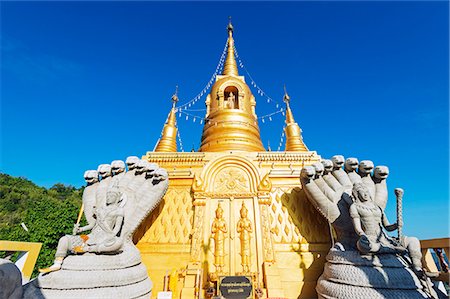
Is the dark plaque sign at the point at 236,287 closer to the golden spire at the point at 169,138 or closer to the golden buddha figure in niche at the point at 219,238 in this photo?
the golden buddha figure in niche at the point at 219,238

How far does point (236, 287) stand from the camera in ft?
18.4

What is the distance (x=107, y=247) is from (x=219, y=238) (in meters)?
3.27

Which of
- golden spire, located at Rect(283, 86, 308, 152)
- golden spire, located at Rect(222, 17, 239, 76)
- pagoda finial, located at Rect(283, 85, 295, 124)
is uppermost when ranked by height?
golden spire, located at Rect(222, 17, 239, 76)

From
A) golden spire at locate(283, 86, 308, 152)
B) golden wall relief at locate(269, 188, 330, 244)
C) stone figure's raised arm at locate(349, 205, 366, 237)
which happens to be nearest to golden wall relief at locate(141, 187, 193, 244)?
golden wall relief at locate(269, 188, 330, 244)

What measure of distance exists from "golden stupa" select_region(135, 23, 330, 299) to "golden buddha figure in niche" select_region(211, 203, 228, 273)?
27mm

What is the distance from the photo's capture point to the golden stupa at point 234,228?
641 centimetres

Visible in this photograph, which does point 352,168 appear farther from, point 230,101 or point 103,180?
point 230,101

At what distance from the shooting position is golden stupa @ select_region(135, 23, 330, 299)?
252 inches

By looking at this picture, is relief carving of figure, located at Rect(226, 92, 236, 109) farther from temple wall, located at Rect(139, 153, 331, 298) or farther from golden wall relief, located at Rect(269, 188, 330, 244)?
golden wall relief, located at Rect(269, 188, 330, 244)

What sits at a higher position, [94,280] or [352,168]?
[352,168]

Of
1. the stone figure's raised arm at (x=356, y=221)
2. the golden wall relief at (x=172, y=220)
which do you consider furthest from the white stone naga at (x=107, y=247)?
the stone figure's raised arm at (x=356, y=221)

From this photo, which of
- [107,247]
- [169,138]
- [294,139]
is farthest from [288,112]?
[107,247]

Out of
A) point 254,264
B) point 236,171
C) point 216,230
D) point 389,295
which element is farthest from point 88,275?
point 389,295

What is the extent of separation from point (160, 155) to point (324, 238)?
22.4ft
